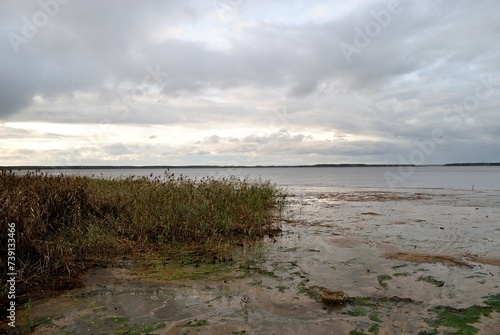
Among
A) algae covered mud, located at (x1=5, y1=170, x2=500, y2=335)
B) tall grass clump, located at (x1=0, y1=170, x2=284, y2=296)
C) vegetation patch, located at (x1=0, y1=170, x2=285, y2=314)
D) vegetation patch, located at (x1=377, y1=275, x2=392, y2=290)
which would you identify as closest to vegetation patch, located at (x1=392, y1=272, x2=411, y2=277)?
algae covered mud, located at (x1=5, y1=170, x2=500, y2=335)

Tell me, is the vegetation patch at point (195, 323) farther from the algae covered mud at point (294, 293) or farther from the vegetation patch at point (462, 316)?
the vegetation patch at point (462, 316)

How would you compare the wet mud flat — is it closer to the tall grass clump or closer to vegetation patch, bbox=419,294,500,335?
vegetation patch, bbox=419,294,500,335

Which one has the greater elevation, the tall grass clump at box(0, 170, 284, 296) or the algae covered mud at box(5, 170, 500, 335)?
the tall grass clump at box(0, 170, 284, 296)

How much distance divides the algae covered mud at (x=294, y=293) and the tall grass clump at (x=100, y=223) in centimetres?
77

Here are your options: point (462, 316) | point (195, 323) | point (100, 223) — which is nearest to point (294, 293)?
point (195, 323)

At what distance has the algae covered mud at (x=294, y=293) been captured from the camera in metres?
4.93

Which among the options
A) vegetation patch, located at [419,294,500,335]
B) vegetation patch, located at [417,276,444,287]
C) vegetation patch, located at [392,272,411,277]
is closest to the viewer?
vegetation patch, located at [419,294,500,335]

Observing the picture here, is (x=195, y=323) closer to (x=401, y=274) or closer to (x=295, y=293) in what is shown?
(x=295, y=293)

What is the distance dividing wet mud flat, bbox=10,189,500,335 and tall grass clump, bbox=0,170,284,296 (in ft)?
2.65

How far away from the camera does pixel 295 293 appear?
6188mm

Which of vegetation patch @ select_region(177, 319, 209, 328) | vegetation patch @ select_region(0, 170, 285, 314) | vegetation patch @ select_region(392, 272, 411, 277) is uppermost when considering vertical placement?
vegetation patch @ select_region(0, 170, 285, 314)

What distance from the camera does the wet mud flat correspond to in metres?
4.93

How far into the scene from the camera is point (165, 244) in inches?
366

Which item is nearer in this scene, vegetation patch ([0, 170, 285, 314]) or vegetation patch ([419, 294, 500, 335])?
vegetation patch ([419, 294, 500, 335])
